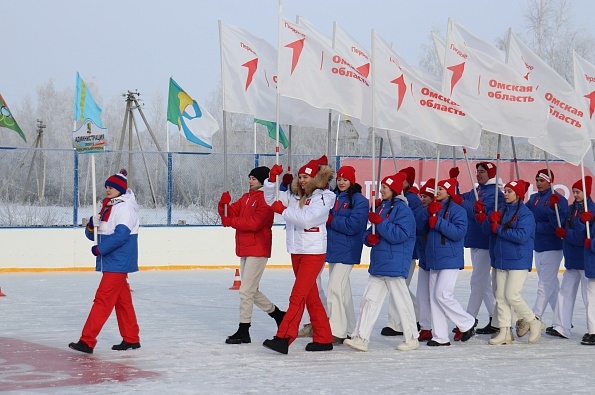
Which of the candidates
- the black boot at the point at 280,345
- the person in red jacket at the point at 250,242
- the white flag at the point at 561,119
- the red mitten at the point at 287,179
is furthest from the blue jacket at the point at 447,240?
the black boot at the point at 280,345

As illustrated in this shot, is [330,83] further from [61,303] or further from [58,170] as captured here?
[58,170]

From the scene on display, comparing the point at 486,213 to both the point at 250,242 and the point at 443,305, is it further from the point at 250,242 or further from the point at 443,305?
the point at 250,242

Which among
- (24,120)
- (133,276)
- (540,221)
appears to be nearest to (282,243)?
(133,276)

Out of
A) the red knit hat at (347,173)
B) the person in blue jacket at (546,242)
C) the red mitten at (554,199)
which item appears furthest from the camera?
the person in blue jacket at (546,242)

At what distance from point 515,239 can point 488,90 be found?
5.27ft

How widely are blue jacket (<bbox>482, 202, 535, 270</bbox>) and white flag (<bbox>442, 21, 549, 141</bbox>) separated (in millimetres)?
834

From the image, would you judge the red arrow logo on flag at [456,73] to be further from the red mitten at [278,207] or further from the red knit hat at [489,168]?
the red mitten at [278,207]

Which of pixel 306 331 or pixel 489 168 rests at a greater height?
pixel 489 168

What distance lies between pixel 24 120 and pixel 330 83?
178 feet

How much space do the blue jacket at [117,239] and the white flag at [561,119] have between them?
4.25 metres

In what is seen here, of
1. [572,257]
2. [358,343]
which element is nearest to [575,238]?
[572,257]

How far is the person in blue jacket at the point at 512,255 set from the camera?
401 inches

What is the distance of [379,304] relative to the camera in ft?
31.7

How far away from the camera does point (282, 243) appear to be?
64.5 feet
